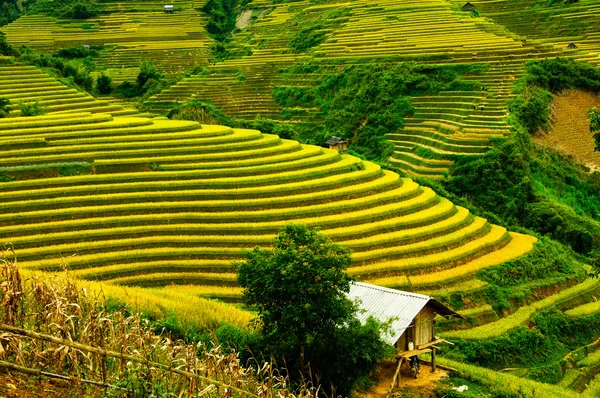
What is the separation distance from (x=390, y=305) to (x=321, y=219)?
6990mm

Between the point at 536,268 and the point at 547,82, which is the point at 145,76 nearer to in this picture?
the point at 547,82

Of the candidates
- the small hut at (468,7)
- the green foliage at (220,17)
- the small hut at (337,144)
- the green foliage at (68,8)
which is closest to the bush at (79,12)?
the green foliage at (68,8)

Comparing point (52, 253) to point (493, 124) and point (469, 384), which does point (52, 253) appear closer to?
point (469, 384)

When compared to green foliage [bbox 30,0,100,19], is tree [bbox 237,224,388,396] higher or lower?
lower

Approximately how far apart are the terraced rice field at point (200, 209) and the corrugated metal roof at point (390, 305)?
469 centimetres

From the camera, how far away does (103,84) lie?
43281 mm

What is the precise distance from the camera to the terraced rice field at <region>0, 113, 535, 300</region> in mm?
17188

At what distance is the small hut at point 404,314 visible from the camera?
38.0ft

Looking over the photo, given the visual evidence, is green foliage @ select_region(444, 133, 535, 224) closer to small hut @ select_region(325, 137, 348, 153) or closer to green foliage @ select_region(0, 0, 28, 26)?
small hut @ select_region(325, 137, 348, 153)

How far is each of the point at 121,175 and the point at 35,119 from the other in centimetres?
538

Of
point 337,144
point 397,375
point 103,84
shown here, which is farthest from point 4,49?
point 397,375

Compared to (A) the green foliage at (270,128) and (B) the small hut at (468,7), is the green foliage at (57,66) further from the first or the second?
(B) the small hut at (468,7)

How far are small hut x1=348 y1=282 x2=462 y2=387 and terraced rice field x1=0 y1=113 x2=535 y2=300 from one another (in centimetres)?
479

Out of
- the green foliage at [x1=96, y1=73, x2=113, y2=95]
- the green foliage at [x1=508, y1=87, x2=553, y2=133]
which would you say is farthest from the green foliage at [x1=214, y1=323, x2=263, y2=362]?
the green foliage at [x1=96, y1=73, x2=113, y2=95]
